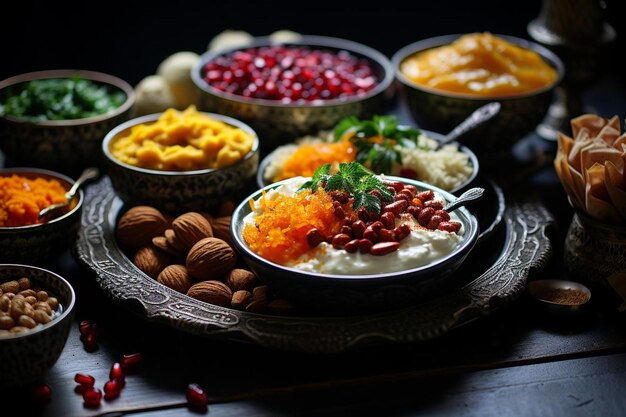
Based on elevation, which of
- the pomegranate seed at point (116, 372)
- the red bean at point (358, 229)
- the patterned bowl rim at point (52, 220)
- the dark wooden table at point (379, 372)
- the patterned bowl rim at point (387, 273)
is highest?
the red bean at point (358, 229)

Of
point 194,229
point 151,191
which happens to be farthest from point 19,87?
point 194,229

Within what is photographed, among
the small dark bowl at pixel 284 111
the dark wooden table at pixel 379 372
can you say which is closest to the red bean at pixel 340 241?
the dark wooden table at pixel 379 372

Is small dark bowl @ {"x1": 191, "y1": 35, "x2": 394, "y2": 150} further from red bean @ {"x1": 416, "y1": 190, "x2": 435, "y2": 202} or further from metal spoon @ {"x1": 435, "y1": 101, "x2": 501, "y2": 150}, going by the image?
red bean @ {"x1": 416, "y1": 190, "x2": 435, "y2": 202}

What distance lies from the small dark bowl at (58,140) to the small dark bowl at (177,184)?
0.38 meters

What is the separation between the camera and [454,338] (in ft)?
8.54

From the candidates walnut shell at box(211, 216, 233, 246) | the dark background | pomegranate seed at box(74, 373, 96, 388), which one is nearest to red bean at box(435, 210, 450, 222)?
walnut shell at box(211, 216, 233, 246)

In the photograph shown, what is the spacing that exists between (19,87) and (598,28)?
2.98 metres

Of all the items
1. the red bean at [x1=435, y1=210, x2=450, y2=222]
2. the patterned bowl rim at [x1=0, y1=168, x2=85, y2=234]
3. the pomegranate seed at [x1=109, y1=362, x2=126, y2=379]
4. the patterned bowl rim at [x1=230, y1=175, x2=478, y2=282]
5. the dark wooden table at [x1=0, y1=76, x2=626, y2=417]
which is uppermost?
the red bean at [x1=435, y1=210, x2=450, y2=222]

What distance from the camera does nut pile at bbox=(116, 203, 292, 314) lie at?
8.68 feet

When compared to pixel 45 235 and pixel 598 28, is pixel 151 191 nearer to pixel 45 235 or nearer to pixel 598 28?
pixel 45 235

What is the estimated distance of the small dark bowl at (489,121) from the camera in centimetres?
363

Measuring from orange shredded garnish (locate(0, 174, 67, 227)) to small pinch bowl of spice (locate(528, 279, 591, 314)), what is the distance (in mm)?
1810

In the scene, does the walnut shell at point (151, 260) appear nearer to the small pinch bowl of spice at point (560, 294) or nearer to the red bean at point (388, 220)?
the red bean at point (388, 220)

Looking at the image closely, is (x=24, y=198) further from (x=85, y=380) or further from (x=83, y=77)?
(x=83, y=77)
